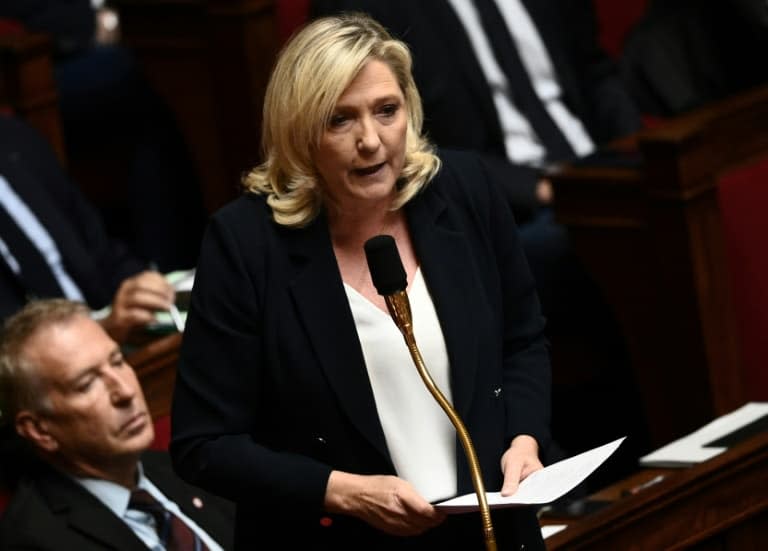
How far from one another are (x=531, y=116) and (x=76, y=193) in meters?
0.78

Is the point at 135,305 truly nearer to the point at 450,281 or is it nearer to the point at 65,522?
the point at 65,522

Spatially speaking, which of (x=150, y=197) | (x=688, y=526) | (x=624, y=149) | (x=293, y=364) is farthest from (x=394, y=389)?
(x=150, y=197)

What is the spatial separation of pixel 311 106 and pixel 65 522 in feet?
2.22

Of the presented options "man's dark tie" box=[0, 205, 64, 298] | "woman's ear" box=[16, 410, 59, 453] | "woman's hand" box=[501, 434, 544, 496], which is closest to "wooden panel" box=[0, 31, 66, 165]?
"man's dark tie" box=[0, 205, 64, 298]

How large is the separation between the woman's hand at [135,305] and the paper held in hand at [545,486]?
3.32 feet

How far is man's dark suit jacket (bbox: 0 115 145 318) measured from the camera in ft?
7.79

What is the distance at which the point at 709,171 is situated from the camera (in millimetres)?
2240

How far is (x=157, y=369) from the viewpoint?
1.94 meters

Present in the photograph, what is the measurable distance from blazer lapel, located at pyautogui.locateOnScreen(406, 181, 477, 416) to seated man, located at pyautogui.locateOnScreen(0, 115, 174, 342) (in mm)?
937

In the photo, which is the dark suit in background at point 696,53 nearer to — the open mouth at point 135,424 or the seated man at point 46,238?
the seated man at point 46,238

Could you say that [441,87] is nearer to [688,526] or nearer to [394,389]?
[688,526]

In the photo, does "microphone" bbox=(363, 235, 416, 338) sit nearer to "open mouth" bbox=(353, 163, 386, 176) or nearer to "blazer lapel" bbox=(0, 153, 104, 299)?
"open mouth" bbox=(353, 163, 386, 176)

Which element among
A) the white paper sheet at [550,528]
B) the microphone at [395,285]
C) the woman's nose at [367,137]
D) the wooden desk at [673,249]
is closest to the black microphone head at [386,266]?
the microphone at [395,285]

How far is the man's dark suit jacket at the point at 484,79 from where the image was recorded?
2.52 m
